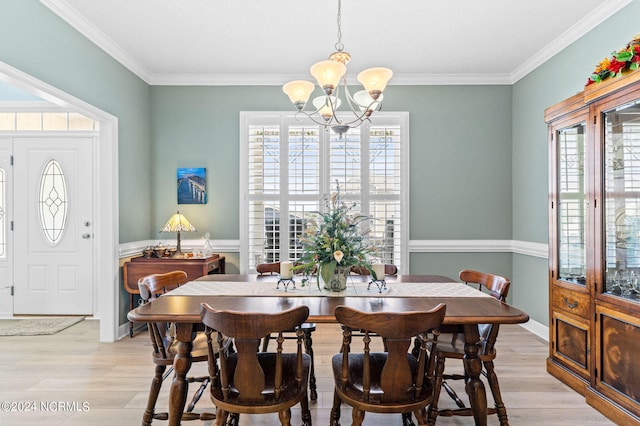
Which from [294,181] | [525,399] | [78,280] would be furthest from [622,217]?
[78,280]

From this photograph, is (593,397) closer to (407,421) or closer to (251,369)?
(407,421)

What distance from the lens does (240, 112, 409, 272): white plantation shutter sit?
4434mm

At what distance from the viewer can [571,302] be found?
2691 mm

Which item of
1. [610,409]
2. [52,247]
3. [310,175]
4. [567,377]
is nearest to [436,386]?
[610,409]

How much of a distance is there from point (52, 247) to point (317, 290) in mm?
3799

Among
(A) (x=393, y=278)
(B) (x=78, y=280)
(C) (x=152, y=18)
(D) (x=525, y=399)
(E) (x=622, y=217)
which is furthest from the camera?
Answer: (B) (x=78, y=280)

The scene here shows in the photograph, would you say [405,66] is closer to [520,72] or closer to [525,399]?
[520,72]

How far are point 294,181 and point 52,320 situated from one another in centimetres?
323

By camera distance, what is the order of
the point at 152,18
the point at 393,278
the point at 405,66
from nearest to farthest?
the point at 393,278
the point at 152,18
the point at 405,66

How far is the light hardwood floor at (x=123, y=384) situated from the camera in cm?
230

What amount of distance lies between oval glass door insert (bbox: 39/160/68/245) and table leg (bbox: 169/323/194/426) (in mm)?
3471

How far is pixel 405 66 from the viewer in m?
4.14

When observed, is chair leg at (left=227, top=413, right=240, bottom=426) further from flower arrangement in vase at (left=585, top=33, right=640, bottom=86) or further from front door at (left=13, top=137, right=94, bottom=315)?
front door at (left=13, top=137, right=94, bottom=315)

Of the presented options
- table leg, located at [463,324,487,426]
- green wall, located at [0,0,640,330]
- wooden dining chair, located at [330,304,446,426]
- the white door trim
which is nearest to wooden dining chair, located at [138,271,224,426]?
wooden dining chair, located at [330,304,446,426]
